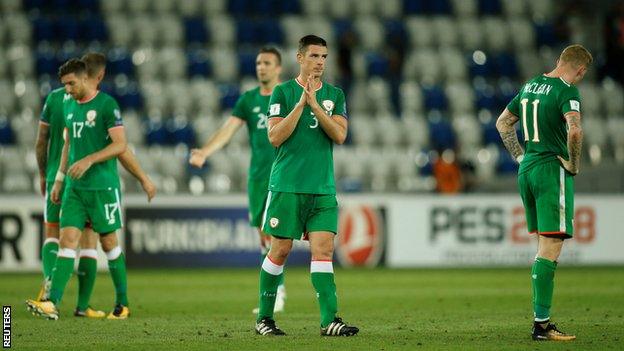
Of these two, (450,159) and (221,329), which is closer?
(221,329)

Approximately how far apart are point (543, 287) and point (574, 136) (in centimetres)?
118

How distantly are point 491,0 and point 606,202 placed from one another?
8.59 metres

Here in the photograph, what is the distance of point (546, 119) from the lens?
9.20 metres

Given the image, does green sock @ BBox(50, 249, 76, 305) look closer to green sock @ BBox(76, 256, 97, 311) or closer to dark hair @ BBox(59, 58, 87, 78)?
green sock @ BBox(76, 256, 97, 311)

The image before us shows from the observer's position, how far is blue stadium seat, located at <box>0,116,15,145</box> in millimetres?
22125

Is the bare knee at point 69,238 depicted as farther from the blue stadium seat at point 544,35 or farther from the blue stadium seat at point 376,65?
the blue stadium seat at point 544,35

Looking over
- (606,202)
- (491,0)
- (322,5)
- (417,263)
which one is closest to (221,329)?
(417,263)

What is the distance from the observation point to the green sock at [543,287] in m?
9.04

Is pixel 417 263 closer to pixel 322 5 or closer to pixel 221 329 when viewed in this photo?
pixel 322 5

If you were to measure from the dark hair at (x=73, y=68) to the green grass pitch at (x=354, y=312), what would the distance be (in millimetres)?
2260

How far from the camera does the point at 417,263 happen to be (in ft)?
67.0

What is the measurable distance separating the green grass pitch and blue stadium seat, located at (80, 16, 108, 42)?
7.56 metres

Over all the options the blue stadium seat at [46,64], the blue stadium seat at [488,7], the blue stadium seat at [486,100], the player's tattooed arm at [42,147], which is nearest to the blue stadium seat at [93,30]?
the blue stadium seat at [46,64]

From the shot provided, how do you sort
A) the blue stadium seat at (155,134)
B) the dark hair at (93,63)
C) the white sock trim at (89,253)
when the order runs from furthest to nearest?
the blue stadium seat at (155,134) → the white sock trim at (89,253) → the dark hair at (93,63)
